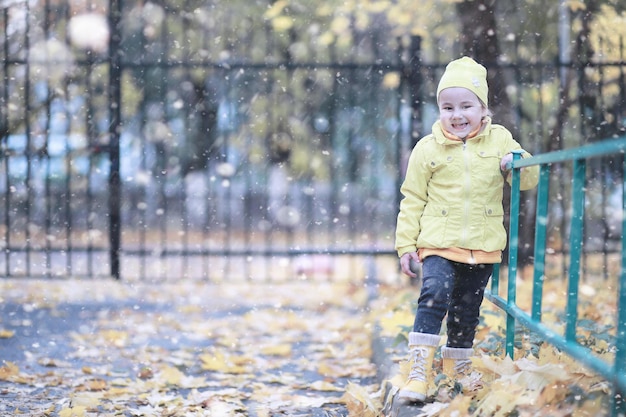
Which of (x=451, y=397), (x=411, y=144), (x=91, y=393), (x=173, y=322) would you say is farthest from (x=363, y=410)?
(x=411, y=144)

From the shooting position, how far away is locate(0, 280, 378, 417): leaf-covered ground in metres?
4.02

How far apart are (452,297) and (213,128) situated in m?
7.78

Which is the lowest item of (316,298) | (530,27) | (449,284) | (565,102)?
(316,298)

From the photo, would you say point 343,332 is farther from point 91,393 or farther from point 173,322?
point 91,393

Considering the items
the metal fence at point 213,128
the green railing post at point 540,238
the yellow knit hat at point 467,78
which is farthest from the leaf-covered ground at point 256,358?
the yellow knit hat at point 467,78

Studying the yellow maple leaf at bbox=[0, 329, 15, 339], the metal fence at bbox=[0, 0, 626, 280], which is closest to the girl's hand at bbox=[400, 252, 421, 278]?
the metal fence at bbox=[0, 0, 626, 280]

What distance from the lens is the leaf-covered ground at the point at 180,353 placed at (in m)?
4.02

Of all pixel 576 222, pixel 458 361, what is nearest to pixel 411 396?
pixel 458 361

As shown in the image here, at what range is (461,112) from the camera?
10.6 feet

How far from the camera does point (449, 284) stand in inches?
126

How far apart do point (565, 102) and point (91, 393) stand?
4.99 meters

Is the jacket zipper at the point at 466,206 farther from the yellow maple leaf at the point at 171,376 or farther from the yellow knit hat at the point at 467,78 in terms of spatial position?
the yellow maple leaf at the point at 171,376

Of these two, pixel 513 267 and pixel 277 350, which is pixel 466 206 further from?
pixel 277 350

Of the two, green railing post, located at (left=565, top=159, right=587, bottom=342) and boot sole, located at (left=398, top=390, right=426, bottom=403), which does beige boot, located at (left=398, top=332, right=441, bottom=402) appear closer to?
boot sole, located at (left=398, top=390, right=426, bottom=403)
